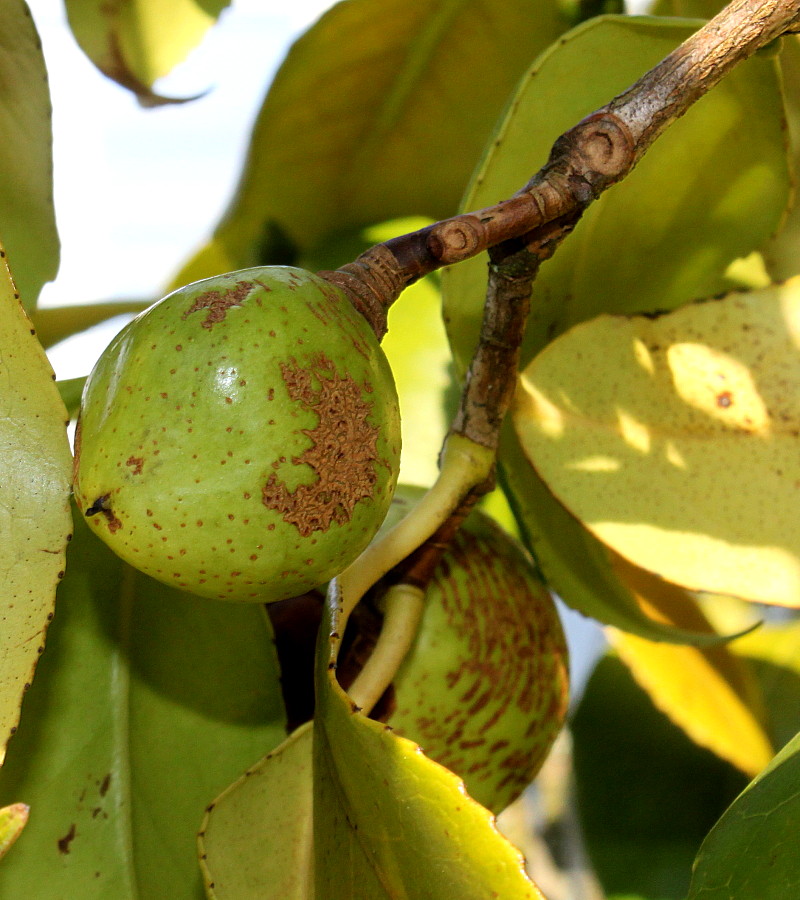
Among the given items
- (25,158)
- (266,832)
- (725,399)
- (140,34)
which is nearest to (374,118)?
(140,34)

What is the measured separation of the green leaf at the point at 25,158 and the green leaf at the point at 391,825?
14.9 inches

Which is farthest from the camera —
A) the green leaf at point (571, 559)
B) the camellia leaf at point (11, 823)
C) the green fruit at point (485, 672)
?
the green leaf at point (571, 559)

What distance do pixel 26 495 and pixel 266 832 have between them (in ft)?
0.83

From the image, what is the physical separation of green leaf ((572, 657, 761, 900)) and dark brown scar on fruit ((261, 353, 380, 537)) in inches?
27.8

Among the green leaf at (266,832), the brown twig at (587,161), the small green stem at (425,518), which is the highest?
the brown twig at (587,161)

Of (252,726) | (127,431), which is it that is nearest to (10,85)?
(127,431)

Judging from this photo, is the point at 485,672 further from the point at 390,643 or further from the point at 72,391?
the point at 72,391

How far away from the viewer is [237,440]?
1.56ft

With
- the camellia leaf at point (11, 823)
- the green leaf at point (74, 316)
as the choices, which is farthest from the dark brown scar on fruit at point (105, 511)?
the green leaf at point (74, 316)

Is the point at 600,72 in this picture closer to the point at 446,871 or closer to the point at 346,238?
the point at 346,238

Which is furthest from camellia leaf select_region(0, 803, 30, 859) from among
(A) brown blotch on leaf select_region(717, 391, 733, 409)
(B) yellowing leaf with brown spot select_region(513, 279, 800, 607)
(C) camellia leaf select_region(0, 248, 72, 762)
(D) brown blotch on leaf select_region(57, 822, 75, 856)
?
(A) brown blotch on leaf select_region(717, 391, 733, 409)

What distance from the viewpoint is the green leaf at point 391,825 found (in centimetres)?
45

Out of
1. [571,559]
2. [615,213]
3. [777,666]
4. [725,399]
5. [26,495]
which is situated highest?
[26,495]

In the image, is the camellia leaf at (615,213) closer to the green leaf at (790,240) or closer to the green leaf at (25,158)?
the green leaf at (790,240)
